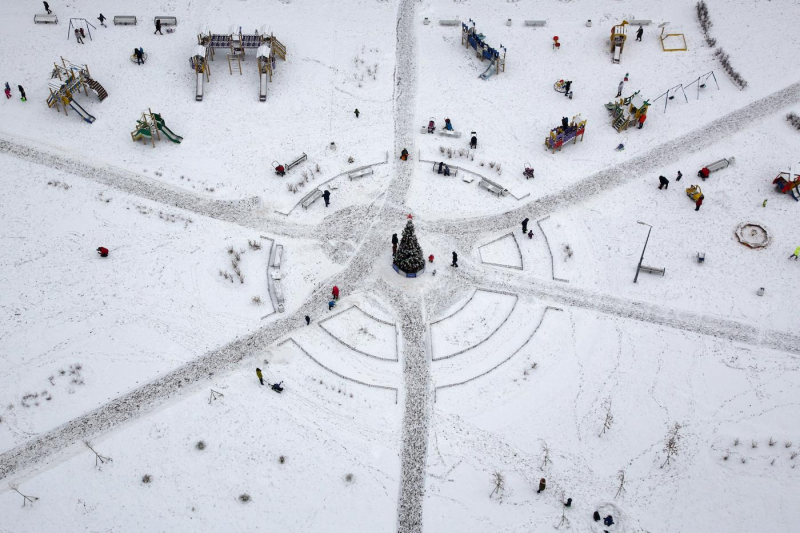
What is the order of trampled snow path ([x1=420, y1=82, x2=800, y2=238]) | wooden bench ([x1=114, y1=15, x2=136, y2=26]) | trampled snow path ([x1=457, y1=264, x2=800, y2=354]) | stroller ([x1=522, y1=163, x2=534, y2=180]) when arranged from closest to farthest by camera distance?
1. trampled snow path ([x1=457, y1=264, x2=800, y2=354])
2. trampled snow path ([x1=420, y1=82, x2=800, y2=238])
3. stroller ([x1=522, y1=163, x2=534, y2=180])
4. wooden bench ([x1=114, y1=15, x2=136, y2=26])

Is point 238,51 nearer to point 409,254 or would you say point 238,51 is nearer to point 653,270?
point 409,254

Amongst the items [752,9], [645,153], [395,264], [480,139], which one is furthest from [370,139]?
[752,9]

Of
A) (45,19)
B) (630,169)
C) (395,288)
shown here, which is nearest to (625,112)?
(630,169)

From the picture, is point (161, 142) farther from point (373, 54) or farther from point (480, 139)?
point (480, 139)

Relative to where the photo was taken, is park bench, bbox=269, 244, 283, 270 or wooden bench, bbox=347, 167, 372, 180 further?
wooden bench, bbox=347, 167, 372, 180

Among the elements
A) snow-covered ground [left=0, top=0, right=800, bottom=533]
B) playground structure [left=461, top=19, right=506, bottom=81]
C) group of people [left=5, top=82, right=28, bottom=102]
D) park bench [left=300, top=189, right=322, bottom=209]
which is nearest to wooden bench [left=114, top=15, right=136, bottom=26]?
snow-covered ground [left=0, top=0, right=800, bottom=533]

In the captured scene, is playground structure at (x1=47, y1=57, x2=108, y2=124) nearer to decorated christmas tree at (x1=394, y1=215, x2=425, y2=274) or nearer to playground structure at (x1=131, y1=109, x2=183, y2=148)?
playground structure at (x1=131, y1=109, x2=183, y2=148)
